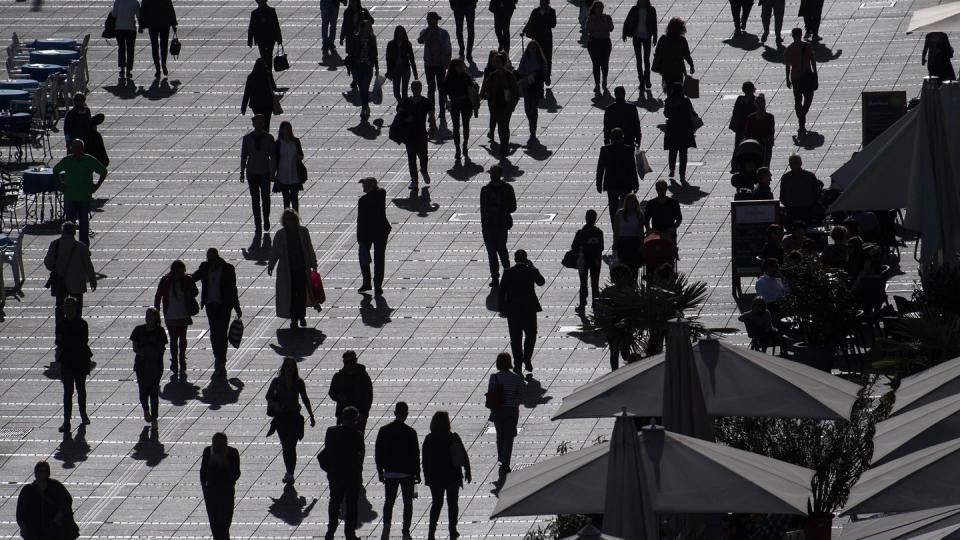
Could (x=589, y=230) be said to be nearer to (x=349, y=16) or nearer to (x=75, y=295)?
(x=75, y=295)

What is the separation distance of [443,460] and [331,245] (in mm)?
9040

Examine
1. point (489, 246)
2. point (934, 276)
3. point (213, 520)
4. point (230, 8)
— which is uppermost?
point (934, 276)

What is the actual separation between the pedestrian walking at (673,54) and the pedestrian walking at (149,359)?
39.3 ft

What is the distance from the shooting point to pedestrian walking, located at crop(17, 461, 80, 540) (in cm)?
1716

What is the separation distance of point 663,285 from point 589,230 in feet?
15.6

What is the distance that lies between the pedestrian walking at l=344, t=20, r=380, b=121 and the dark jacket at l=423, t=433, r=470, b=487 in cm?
1415

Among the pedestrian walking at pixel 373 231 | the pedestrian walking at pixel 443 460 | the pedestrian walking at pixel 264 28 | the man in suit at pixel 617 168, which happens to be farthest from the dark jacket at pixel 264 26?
the pedestrian walking at pixel 443 460

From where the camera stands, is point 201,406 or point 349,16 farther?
point 349,16

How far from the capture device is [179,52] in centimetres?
3453

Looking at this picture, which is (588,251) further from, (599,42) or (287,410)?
(599,42)

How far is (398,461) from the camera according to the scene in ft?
57.7

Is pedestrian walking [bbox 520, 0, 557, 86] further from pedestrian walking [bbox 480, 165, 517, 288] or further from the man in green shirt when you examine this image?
the man in green shirt

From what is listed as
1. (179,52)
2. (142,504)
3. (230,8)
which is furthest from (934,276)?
(230,8)

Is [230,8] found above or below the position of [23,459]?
below
